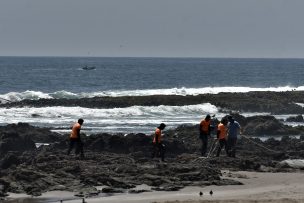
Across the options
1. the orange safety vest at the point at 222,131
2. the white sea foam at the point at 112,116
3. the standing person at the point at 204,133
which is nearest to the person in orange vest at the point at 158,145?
the standing person at the point at 204,133

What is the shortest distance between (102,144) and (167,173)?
19.0 ft

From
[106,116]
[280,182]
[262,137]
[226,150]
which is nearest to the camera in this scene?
[280,182]

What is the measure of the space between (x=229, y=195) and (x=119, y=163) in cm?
503

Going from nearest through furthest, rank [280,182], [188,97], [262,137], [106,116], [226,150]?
[280,182] < [226,150] < [262,137] < [106,116] < [188,97]

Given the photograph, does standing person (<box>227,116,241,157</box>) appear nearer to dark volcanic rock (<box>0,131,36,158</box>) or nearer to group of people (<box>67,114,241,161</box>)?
group of people (<box>67,114,241,161</box>)

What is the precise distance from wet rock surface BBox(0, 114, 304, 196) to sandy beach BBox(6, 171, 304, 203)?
1.47 feet

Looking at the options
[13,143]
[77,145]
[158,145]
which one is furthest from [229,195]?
[13,143]

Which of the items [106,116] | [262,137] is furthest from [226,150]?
[106,116]

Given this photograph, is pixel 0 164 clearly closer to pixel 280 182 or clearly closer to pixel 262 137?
pixel 280 182

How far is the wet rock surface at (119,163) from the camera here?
20.6 metres

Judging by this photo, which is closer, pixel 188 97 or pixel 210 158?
pixel 210 158

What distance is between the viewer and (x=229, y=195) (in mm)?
19453

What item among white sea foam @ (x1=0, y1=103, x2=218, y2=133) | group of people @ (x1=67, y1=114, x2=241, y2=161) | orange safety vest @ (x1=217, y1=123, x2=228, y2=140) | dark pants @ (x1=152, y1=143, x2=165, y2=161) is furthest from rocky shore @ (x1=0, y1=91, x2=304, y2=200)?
white sea foam @ (x1=0, y1=103, x2=218, y2=133)

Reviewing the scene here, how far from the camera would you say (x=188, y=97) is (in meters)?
61.8
